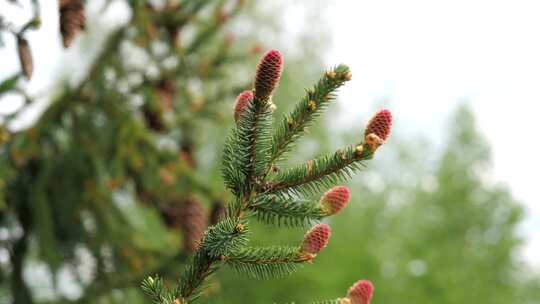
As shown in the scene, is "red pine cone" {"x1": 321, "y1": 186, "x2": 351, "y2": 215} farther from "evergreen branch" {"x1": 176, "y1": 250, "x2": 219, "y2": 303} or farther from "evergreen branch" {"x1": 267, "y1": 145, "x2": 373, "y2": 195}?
"evergreen branch" {"x1": 176, "y1": 250, "x2": 219, "y2": 303}

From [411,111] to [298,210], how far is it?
18.4 meters

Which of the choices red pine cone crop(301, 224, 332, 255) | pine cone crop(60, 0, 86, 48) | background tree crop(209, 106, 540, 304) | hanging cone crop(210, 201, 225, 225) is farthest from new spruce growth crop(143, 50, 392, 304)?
background tree crop(209, 106, 540, 304)

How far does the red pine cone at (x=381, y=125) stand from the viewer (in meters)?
1.37

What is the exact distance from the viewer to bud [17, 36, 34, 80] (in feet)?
6.89

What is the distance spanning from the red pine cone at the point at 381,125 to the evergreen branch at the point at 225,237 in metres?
0.32

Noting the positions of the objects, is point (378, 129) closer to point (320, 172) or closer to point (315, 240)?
point (320, 172)

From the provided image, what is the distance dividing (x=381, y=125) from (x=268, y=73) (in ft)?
0.85

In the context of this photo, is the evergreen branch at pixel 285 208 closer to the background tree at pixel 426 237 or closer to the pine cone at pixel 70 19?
the pine cone at pixel 70 19

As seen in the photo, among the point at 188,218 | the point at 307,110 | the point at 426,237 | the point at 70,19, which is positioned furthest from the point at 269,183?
the point at 426,237

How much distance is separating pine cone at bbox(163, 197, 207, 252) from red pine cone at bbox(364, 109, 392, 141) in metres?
2.61

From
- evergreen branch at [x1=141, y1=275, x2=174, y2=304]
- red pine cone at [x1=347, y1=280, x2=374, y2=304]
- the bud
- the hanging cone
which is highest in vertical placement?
the hanging cone

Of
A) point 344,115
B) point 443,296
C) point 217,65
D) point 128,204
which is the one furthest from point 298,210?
point 344,115

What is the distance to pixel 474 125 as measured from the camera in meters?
21.2

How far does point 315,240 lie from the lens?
1398 mm
